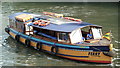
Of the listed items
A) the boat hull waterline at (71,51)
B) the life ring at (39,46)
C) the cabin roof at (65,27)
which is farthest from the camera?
the life ring at (39,46)

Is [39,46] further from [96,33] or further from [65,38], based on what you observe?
[96,33]

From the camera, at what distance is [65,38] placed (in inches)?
830

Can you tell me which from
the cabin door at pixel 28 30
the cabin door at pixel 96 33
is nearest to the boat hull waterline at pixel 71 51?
the cabin door at pixel 28 30

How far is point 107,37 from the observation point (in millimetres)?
21422

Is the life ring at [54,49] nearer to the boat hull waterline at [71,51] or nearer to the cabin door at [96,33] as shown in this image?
the boat hull waterline at [71,51]

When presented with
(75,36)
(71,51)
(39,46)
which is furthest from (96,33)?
(39,46)

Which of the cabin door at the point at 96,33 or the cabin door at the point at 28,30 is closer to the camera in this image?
the cabin door at the point at 96,33

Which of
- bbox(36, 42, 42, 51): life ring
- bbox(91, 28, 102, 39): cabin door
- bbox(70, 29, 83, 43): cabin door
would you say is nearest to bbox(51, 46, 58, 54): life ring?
bbox(36, 42, 42, 51): life ring

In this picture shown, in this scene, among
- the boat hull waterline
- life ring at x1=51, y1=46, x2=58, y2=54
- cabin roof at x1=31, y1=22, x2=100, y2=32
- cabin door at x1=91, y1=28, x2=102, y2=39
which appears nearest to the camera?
the boat hull waterline

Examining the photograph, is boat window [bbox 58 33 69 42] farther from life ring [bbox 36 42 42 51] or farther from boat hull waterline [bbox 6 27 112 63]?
life ring [bbox 36 42 42 51]

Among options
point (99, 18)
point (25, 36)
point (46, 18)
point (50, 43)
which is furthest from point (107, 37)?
point (99, 18)

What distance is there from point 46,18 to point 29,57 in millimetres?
5551

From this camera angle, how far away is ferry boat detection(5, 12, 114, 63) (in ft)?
63.8

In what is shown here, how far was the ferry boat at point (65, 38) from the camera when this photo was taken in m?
19.4
